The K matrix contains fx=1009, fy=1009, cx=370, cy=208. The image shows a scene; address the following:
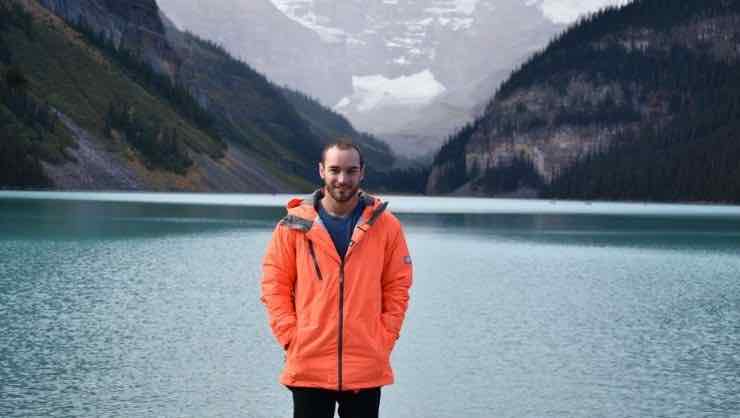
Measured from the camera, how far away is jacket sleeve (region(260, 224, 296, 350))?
33.5 feet

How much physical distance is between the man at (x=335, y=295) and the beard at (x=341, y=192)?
0.03 feet

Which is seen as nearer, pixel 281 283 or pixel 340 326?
pixel 340 326

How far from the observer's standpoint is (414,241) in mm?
75438

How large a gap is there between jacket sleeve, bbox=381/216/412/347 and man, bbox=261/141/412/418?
0.07 feet

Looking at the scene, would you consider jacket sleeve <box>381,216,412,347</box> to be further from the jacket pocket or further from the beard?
the beard

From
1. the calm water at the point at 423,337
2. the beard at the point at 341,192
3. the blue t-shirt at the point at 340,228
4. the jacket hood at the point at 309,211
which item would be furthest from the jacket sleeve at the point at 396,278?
the calm water at the point at 423,337

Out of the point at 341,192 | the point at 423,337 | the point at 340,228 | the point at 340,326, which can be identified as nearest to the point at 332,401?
the point at 340,326

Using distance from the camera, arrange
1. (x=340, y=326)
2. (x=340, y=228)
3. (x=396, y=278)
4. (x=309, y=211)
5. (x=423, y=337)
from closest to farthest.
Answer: (x=340, y=326) < (x=309, y=211) < (x=340, y=228) < (x=396, y=278) < (x=423, y=337)

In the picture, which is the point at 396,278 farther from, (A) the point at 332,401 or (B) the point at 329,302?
(A) the point at 332,401

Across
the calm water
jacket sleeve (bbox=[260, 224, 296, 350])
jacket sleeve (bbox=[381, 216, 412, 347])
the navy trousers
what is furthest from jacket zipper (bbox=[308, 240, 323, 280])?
the calm water

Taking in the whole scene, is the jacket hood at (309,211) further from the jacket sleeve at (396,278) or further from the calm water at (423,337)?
the calm water at (423,337)

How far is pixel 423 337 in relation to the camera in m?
29.1

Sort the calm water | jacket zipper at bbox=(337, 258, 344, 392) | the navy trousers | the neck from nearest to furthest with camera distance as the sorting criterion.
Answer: jacket zipper at bbox=(337, 258, 344, 392), the navy trousers, the neck, the calm water

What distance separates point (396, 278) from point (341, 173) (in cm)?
125
